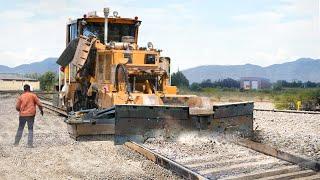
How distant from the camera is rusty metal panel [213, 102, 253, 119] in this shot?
10.9 m

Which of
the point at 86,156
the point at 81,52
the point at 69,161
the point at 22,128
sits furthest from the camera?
the point at 81,52

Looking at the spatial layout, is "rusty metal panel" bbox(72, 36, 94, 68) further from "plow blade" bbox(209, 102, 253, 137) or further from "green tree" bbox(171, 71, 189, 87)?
"green tree" bbox(171, 71, 189, 87)

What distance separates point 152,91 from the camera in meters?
12.6

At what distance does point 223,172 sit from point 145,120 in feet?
9.65

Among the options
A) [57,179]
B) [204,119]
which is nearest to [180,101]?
[204,119]

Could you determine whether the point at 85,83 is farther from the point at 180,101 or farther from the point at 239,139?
the point at 239,139

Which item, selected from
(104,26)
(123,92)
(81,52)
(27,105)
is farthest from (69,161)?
(104,26)

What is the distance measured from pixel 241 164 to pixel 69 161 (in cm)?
307

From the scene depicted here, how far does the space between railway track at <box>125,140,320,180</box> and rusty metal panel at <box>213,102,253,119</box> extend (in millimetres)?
1301

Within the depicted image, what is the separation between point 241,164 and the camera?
8.23 m

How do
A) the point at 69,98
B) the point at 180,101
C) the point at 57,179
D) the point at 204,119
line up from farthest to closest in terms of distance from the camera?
the point at 69,98 < the point at 180,101 < the point at 204,119 < the point at 57,179

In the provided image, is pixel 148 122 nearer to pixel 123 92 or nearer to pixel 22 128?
pixel 123 92

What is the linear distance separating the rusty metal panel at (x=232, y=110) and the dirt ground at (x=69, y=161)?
93.3 inches

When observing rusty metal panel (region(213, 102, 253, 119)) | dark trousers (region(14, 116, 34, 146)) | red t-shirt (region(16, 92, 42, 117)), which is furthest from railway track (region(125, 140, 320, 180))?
red t-shirt (region(16, 92, 42, 117))
